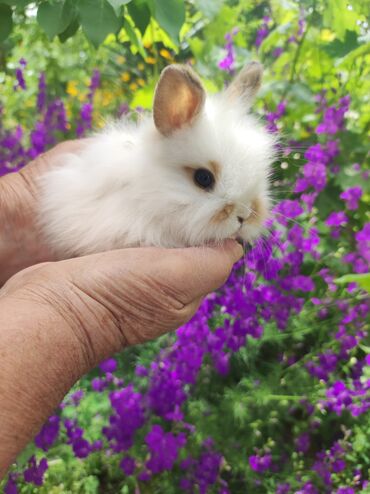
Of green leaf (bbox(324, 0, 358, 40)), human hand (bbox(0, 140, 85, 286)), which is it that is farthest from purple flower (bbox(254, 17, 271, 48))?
human hand (bbox(0, 140, 85, 286))

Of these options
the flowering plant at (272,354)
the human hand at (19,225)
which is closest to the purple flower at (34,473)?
the flowering plant at (272,354)

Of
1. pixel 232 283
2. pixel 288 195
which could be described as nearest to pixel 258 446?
pixel 232 283

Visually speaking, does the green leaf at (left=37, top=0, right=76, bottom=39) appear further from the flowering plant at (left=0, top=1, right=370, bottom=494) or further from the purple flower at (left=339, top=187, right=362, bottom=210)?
the purple flower at (left=339, top=187, right=362, bottom=210)

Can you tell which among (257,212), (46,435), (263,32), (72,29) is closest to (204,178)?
(257,212)

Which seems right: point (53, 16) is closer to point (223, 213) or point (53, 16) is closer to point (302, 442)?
point (223, 213)

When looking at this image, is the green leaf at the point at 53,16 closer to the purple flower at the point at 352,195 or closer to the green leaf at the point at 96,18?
the green leaf at the point at 96,18
